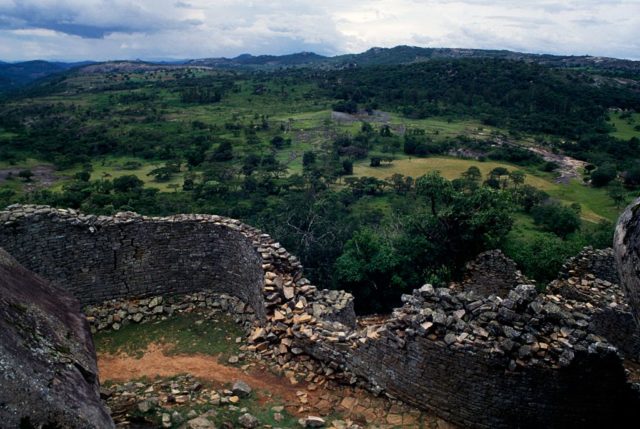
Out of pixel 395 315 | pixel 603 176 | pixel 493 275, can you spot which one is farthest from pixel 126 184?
pixel 603 176

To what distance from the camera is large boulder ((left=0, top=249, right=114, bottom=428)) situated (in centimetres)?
494

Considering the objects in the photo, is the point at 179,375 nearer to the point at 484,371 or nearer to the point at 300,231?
the point at 484,371

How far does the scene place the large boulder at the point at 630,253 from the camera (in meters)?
5.41

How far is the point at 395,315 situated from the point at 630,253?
4285 mm

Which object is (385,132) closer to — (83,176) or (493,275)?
(83,176)

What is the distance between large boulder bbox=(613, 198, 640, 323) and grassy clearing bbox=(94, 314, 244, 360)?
26.7 feet

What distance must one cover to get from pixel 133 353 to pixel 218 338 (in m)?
2.02

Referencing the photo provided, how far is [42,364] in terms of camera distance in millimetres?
5621

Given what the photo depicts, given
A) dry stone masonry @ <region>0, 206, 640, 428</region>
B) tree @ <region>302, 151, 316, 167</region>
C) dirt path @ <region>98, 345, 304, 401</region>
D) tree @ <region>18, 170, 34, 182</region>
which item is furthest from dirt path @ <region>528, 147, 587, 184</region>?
tree @ <region>18, 170, 34, 182</region>

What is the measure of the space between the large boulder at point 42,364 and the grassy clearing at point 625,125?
3436 inches

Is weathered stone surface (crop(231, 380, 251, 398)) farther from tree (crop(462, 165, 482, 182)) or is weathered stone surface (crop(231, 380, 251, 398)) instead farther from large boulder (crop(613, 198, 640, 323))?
tree (crop(462, 165, 482, 182))

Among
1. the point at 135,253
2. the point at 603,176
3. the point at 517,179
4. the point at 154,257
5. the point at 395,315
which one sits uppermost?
the point at 395,315

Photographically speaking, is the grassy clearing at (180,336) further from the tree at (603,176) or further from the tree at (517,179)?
the tree at (603,176)

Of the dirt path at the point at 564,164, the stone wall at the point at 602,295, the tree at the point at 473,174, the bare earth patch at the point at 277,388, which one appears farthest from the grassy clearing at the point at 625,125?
the bare earth patch at the point at 277,388
